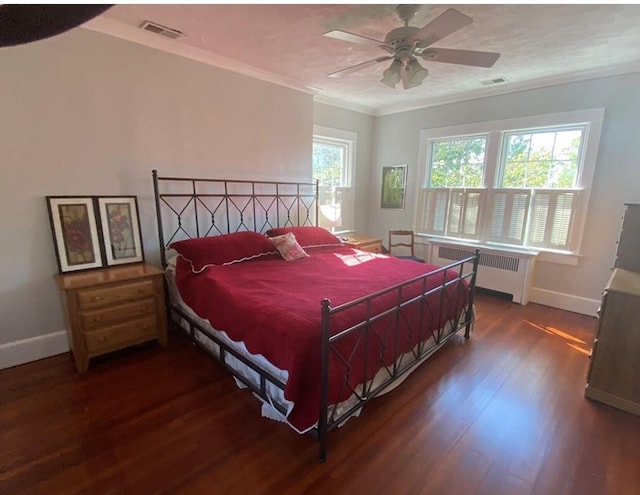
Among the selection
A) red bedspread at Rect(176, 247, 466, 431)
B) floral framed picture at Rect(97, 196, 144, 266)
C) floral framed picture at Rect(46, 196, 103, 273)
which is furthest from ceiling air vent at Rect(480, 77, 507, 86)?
floral framed picture at Rect(46, 196, 103, 273)

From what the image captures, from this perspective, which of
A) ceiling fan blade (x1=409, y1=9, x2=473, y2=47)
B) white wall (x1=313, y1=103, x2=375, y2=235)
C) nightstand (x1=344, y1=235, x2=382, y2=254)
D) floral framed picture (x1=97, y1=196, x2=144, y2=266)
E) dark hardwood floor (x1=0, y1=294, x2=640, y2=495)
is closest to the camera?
dark hardwood floor (x1=0, y1=294, x2=640, y2=495)

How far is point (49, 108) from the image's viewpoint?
2.48 metres

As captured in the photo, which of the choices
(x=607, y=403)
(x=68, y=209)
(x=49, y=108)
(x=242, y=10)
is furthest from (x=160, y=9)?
(x=607, y=403)

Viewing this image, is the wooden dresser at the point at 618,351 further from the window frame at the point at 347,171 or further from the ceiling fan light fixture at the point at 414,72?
the window frame at the point at 347,171

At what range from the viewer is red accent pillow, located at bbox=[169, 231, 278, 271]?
275 centimetres

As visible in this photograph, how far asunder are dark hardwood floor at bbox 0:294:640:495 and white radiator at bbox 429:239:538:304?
141 cm

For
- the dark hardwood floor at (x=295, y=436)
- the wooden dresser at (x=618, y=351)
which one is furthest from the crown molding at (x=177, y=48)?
the wooden dresser at (x=618, y=351)

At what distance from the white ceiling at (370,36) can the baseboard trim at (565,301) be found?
2.31 metres

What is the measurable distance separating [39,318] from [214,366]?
142 cm

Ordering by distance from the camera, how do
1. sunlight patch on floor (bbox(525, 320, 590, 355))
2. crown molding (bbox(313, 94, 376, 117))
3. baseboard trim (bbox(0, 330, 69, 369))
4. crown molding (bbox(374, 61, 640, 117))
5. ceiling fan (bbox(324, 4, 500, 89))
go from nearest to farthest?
ceiling fan (bbox(324, 4, 500, 89))
baseboard trim (bbox(0, 330, 69, 369))
sunlight patch on floor (bbox(525, 320, 590, 355))
crown molding (bbox(374, 61, 640, 117))
crown molding (bbox(313, 94, 376, 117))

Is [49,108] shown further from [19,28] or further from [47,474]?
[19,28]

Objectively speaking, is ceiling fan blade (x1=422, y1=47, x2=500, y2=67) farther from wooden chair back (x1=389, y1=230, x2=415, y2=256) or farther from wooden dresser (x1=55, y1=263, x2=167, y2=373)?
wooden chair back (x1=389, y1=230, x2=415, y2=256)

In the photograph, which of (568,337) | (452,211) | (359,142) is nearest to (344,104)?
(359,142)

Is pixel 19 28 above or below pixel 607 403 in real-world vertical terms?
above
